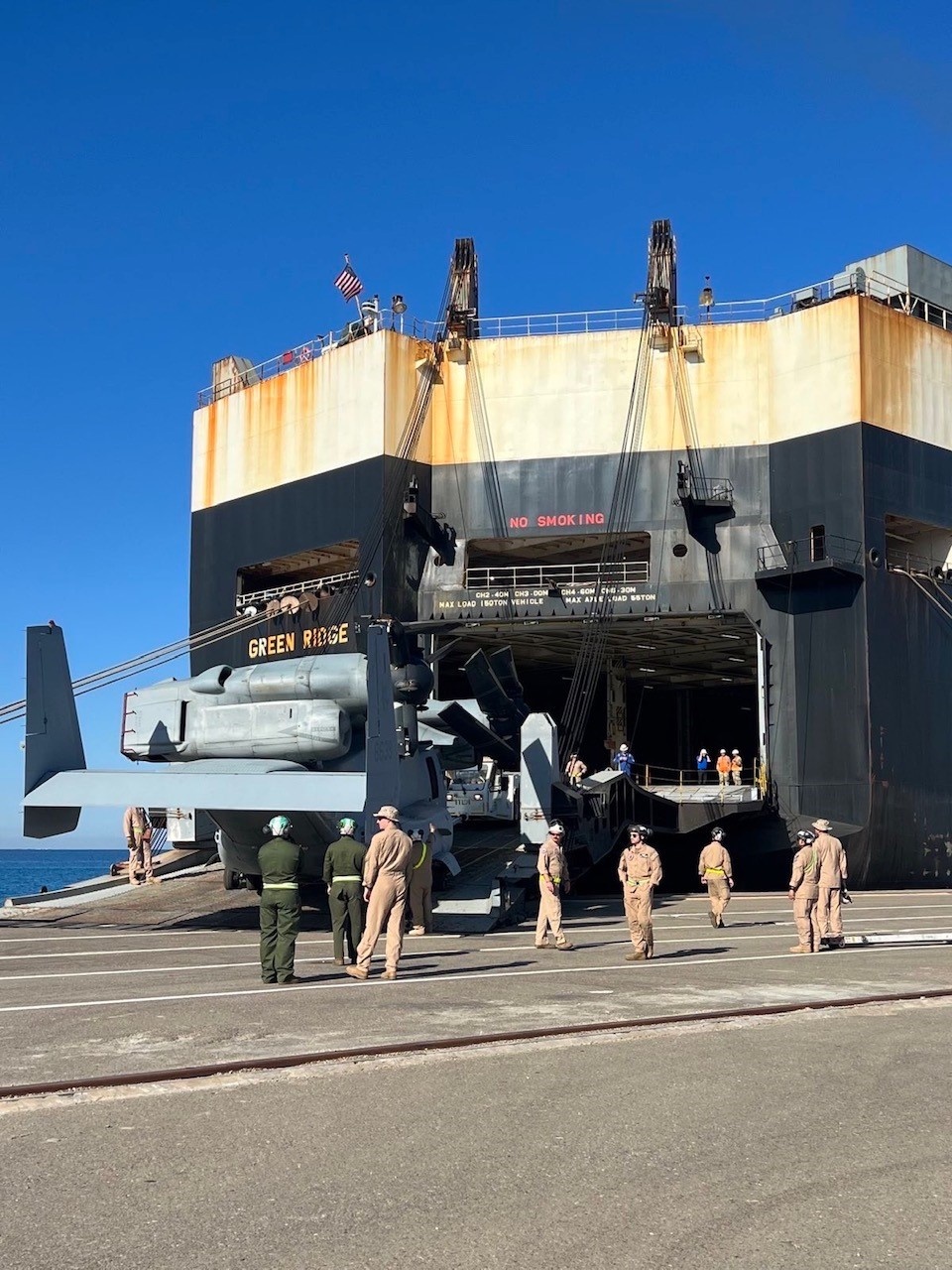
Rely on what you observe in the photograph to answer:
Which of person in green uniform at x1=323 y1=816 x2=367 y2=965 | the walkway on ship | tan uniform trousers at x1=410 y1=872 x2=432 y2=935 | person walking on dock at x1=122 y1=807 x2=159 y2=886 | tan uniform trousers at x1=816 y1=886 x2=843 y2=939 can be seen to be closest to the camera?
the walkway on ship

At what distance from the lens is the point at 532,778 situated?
2439cm

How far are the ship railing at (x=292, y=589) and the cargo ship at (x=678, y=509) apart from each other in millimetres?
146

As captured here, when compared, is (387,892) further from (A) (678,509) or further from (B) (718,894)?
(A) (678,509)

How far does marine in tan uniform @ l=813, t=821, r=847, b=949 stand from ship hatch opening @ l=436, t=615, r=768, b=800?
1735 cm

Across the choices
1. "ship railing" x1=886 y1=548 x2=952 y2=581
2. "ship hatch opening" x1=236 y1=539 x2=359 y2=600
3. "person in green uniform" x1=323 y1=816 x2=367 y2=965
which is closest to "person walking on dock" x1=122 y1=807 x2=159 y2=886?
"ship hatch opening" x1=236 y1=539 x2=359 y2=600

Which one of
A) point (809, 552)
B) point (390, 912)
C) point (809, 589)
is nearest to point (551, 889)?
point (390, 912)

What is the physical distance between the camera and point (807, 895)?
53.3 ft

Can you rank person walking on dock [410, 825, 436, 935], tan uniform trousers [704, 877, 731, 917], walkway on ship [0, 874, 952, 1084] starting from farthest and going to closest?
tan uniform trousers [704, 877, 731, 917] → person walking on dock [410, 825, 436, 935] → walkway on ship [0, 874, 952, 1084]

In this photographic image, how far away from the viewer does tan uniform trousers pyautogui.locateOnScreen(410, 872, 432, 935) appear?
19.0 meters

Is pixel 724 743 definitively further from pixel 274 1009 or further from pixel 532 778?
pixel 274 1009

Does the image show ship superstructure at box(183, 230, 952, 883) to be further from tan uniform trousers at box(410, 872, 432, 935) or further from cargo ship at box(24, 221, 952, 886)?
tan uniform trousers at box(410, 872, 432, 935)

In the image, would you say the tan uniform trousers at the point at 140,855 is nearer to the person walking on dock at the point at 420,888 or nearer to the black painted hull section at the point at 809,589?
the black painted hull section at the point at 809,589

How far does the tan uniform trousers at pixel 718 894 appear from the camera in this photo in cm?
2138

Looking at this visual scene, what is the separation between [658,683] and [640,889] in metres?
35.5
